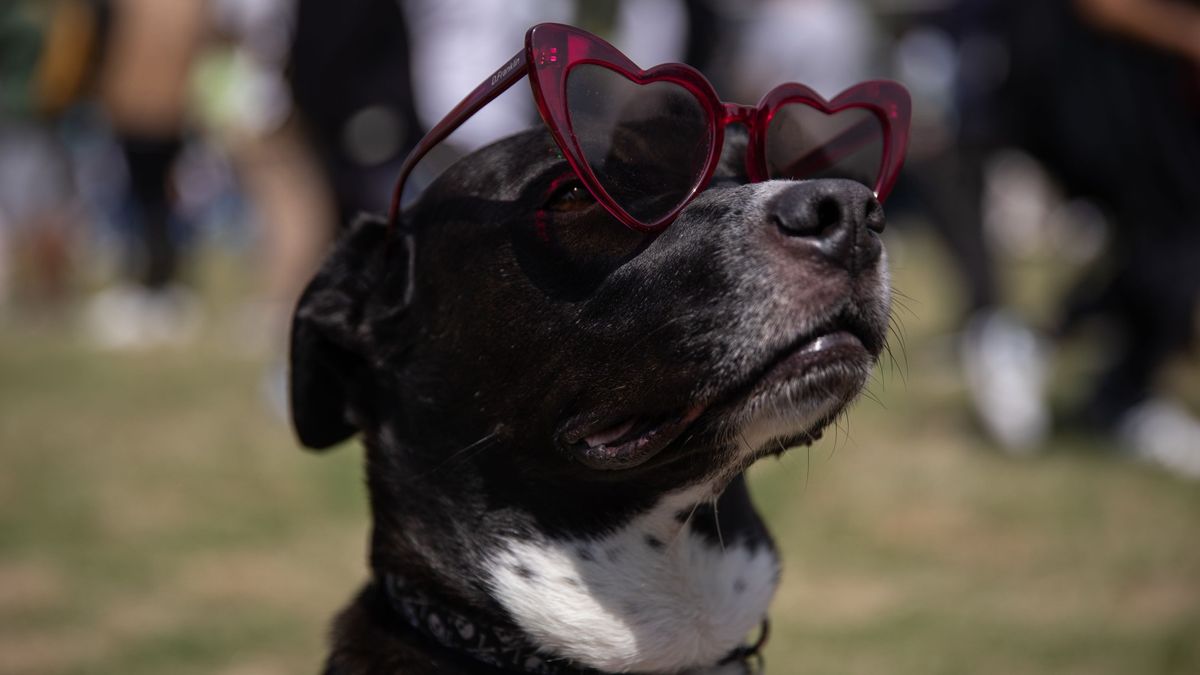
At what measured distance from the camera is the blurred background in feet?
12.1

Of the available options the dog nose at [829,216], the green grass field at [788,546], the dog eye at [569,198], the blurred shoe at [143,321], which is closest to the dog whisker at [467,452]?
the dog eye at [569,198]

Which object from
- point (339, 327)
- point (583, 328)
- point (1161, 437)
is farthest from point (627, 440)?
point (1161, 437)

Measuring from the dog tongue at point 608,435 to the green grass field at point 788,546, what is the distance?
3.30 ft

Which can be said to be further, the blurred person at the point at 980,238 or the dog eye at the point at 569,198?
the blurred person at the point at 980,238

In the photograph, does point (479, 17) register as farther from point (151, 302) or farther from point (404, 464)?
point (404, 464)

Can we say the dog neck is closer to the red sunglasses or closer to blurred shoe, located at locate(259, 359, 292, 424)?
the red sunglasses

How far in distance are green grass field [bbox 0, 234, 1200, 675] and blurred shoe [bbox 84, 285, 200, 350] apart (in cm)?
140

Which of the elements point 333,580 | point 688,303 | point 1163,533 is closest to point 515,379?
point 688,303

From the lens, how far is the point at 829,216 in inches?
67.9

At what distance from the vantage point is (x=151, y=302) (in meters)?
7.61

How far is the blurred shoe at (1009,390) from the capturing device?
504 cm

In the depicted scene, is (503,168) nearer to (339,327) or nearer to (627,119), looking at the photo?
(627,119)

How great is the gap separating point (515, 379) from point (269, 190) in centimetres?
486

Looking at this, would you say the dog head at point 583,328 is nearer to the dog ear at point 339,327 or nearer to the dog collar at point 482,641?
the dog ear at point 339,327
